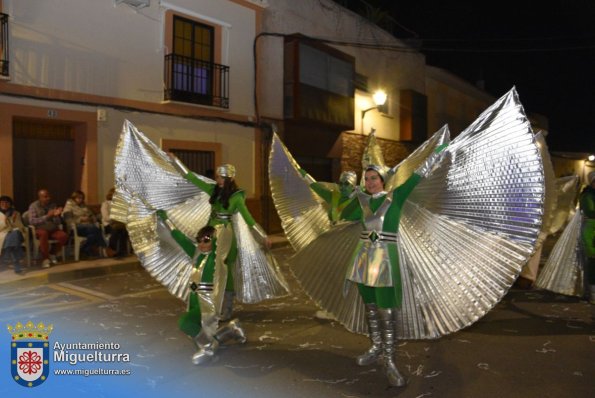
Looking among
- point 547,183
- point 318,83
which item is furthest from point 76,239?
point 318,83

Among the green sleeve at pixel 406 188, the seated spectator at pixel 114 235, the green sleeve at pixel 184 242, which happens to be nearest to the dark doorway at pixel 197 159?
the seated spectator at pixel 114 235

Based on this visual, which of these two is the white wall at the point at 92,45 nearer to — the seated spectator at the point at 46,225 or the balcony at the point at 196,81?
the balcony at the point at 196,81

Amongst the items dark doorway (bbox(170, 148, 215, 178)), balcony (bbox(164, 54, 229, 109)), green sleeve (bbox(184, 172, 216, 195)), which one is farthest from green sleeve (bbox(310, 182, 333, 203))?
dark doorway (bbox(170, 148, 215, 178))

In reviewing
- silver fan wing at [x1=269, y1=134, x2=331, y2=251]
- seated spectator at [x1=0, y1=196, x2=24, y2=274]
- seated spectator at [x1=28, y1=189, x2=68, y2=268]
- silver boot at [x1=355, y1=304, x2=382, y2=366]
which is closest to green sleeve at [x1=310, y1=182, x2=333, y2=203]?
silver fan wing at [x1=269, y1=134, x2=331, y2=251]

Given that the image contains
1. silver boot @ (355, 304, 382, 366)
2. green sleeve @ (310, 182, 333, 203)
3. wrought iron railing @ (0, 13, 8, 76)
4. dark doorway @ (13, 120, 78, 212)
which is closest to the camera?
silver boot @ (355, 304, 382, 366)

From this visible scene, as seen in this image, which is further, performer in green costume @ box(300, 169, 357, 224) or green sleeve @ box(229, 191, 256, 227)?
performer in green costume @ box(300, 169, 357, 224)

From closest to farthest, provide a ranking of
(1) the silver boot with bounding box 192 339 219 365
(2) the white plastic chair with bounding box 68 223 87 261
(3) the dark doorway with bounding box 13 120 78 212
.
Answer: (1) the silver boot with bounding box 192 339 219 365 < (2) the white plastic chair with bounding box 68 223 87 261 < (3) the dark doorway with bounding box 13 120 78 212

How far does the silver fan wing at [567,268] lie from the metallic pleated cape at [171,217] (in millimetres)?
3652

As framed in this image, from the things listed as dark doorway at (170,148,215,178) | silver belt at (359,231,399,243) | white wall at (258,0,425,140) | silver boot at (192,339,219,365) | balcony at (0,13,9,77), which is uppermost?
white wall at (258,0,425,140)

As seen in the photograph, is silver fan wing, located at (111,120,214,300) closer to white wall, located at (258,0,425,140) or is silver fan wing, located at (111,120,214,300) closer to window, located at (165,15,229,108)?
window, located at (165,15,229,108)

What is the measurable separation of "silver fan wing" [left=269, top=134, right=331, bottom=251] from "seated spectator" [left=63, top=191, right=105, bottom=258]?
212 inches

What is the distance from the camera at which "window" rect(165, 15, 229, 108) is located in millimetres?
13258

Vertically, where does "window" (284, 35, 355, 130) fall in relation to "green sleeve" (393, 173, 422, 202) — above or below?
above

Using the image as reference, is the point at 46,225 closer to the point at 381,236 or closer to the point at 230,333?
the point at 230,333
